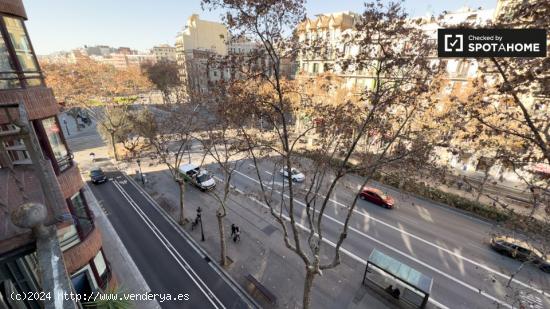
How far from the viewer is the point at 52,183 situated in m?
3.73

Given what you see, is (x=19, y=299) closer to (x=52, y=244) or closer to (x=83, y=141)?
(x=52, y=244)

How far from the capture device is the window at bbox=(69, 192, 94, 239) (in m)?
9.14

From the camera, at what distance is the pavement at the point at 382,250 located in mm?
13430

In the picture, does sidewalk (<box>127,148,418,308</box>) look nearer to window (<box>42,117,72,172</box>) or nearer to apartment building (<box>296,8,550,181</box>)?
apartment building (<box>296,8,550,181</box>)

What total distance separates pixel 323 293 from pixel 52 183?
45.9ft

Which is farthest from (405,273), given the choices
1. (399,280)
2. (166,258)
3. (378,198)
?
(166,258)

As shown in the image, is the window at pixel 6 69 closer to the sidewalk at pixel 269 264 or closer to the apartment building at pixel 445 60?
the apartment building at pixel 445 60

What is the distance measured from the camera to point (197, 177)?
25078 mm

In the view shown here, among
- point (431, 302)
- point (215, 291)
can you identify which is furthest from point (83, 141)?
point (431, 302)

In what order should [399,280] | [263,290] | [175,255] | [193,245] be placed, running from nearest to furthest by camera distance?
1. [399,280]
2. [263,290]
3. [175,255]
4. [193,245]

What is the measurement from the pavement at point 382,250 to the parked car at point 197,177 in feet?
4.06

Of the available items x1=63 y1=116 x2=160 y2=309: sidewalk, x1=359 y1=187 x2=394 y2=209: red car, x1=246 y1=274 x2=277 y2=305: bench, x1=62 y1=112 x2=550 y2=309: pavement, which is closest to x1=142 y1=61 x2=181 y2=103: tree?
x1=63 y1=116 x2=160 y2=309: sidewalk

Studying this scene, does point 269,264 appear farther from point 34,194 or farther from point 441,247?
point 34,194

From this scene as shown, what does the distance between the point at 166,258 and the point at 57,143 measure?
10.5m
